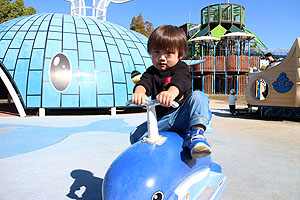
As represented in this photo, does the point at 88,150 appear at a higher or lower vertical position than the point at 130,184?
lower

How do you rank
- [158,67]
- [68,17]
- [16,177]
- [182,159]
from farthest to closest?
[68,17]
[16,177]
[158,67]
[182,159]

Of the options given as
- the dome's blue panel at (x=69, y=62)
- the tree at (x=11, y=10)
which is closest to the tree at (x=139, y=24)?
the tree at (x=11, y=10)

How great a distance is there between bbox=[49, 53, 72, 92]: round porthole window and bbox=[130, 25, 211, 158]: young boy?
26.3 feet

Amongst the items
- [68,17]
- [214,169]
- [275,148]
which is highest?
[68,17]

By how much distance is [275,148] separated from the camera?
4.75 metres

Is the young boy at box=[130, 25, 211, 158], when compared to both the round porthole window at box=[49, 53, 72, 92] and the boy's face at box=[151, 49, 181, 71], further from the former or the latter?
the round porthole window at box=[49, 53, 72, 92]

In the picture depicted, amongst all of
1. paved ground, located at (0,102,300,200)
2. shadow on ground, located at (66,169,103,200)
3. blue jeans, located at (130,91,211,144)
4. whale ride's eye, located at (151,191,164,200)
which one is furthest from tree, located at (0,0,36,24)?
whale ride's eye, located at (151,191,164,200)

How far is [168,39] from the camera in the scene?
77.9 inches

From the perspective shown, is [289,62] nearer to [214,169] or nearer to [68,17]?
[214,169]

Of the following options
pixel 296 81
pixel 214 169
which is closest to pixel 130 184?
pixel 214 169

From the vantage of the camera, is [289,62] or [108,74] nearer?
[289,62]

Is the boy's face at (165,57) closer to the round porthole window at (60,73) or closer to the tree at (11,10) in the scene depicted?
the round porthole window at (60,73)

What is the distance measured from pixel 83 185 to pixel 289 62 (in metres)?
8.20

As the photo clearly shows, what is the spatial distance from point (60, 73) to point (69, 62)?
572 millimetres
